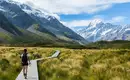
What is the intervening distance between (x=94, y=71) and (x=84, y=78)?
3.13 metres

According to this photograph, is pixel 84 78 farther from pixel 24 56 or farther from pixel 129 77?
pixel 24 56

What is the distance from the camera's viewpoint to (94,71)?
26797 millimetres

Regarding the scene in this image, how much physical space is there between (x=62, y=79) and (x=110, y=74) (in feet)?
13.7

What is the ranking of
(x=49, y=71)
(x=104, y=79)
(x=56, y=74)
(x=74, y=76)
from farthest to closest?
(x=49, y=71)
(x=56, y=74)
(x=74, y=76)
(x=104, y=79)

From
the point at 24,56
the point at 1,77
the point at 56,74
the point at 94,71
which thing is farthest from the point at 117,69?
the point at 1,77

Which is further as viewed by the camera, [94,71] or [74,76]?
[94,71]

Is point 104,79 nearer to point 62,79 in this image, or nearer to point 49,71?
point 62,79

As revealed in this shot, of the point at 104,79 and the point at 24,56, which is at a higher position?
the point at 24,56

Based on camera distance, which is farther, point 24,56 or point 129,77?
point 24,56

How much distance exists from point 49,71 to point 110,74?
6.66 m

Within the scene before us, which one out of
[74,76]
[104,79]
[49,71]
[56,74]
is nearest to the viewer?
[104,79]

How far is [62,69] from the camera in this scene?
93.1 feet

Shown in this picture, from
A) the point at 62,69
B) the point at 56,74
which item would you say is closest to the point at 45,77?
the point at 56,74

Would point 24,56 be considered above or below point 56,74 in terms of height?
above
